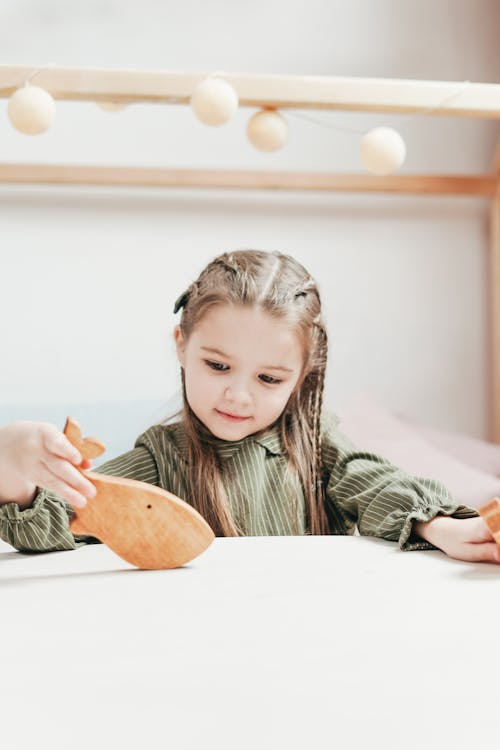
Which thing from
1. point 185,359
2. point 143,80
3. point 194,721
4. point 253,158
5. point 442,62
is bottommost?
point 194,721

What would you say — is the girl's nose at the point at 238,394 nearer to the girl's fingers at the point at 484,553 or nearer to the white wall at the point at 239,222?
the girl's fingers at the point at 484,553

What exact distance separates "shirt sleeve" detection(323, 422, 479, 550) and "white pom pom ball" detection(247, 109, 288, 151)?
0.97ft

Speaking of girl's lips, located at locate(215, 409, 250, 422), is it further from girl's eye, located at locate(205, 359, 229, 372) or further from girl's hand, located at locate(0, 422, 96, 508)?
girl's hand, located at locate(0, 422, 96, 508)

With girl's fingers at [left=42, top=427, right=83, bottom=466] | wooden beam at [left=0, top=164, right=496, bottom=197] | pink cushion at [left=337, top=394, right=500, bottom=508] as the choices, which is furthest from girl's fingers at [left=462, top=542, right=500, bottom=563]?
wooden beam at [left=0, top=164, right=496, bottom=197]

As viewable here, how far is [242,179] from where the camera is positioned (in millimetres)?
1400

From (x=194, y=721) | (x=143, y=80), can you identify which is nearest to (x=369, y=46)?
(x=143, y=80)

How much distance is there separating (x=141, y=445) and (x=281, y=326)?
0.61ft

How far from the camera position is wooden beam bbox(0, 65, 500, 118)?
829 millimetres

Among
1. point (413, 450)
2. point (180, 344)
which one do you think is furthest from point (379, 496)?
point (413, 450)

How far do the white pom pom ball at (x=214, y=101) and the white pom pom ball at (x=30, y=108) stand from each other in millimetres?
131

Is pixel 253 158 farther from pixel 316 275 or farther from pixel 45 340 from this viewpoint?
pixel 45 340

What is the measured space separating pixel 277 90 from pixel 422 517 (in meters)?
0.46

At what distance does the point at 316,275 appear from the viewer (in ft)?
4.90

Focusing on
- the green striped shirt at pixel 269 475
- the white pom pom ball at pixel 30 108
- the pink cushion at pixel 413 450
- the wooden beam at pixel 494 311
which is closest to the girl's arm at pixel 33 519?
the green striped shirt at pixel 269 475
